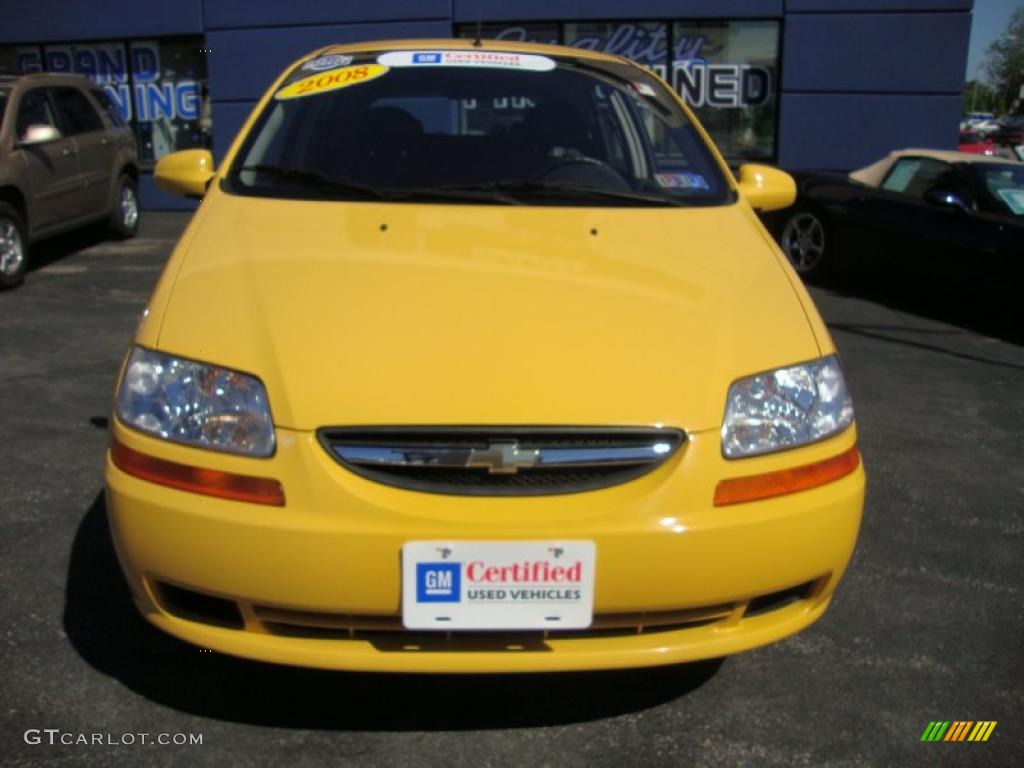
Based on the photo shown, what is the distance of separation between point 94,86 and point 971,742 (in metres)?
9.83

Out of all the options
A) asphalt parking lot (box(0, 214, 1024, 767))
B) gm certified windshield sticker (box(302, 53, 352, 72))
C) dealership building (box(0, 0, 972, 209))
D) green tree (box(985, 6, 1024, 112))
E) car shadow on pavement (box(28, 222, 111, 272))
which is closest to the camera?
asphalt parking lot (box(0, 214, 1024, 767))

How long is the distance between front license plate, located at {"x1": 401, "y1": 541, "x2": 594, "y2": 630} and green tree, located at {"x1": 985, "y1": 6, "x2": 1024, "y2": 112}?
74594 millimetres

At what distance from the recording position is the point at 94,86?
9.98m

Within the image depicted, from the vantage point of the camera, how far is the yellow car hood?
2.16 metres

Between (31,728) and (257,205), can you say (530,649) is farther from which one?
(257,205)

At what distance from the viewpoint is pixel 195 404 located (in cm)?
224

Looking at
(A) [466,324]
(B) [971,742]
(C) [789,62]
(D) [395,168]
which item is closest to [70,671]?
(A) [466,324]

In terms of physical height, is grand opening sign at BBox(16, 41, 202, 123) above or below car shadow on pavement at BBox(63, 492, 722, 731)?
above

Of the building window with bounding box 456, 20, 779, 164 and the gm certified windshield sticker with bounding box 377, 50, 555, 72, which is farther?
the building window with bounding box 456, 20, 779, 164

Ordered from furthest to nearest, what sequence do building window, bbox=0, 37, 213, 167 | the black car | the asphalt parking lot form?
building window, bbox=0, 37, 213, 167 < the black car < the asphalt parking lot

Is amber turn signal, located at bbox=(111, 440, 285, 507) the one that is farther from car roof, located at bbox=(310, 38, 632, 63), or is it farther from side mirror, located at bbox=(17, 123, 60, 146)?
side mirror, located at bbox=(17, 123, 60, 146)

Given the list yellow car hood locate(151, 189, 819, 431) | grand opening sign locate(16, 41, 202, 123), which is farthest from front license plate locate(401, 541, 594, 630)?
grand opening sign locate(16, 41, 202, 123)

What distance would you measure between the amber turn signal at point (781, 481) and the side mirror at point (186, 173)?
7.21 ft

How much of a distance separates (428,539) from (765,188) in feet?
7.17
